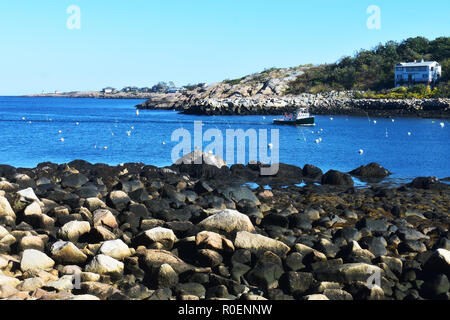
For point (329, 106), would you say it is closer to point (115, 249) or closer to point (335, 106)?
point (335, 106)

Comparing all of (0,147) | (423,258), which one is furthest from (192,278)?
(0,147)

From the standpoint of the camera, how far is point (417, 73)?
10731cm

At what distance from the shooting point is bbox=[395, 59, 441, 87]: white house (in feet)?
349

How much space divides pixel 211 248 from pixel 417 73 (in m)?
104

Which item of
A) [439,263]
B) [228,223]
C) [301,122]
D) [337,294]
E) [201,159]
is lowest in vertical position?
[337,294]

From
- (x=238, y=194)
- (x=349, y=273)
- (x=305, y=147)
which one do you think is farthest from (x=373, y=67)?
(x=349, y=273)

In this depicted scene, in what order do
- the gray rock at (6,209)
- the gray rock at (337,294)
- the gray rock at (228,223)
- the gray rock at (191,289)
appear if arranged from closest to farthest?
the gray rock at (337,294)
the gray rock at (191,289)
the gray rock at (228,223)
the gray rock at (6,209)

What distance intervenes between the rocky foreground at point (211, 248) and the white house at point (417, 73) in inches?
Result: 3673

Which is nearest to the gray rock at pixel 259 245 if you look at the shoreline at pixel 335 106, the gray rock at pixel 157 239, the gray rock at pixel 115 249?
the gray rock at pixel 157 239

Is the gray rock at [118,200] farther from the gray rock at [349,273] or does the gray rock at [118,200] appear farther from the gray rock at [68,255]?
the gray rock at [349,273]

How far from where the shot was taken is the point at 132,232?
1452cm

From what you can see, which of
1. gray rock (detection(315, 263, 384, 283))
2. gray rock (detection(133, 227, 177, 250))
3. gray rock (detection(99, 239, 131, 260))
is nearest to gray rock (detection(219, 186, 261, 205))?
gray rock (detection(133, 227, 177, 250))

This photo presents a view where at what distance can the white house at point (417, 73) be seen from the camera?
4183 inches

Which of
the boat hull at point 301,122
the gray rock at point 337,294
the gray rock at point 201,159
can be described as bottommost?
the gray rock at point 337,294
